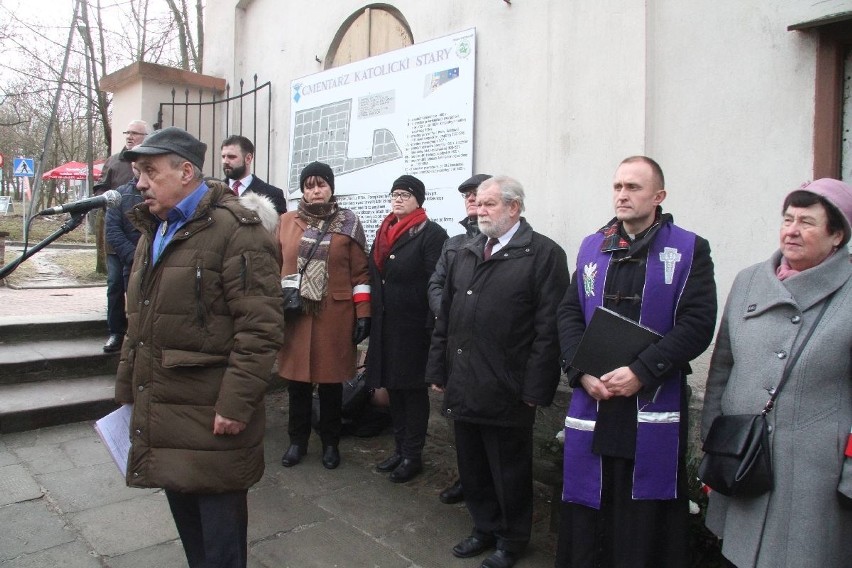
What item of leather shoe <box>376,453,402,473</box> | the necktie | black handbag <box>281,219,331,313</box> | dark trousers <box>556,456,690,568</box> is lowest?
leather shoe <box>376,453,402,473</box>

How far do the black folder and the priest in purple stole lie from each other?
0.03 metres

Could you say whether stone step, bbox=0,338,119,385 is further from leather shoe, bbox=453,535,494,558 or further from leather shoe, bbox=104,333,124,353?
leather shoe, bbox=453,535,494,558

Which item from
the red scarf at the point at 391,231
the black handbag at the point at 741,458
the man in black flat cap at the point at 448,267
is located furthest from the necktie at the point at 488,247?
the black handbag at the point at 741,458

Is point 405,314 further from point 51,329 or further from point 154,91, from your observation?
point 154,91

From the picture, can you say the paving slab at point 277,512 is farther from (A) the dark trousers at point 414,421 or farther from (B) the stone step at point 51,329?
(B) the stone step at point 51,329

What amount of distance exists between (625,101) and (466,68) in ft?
4.66

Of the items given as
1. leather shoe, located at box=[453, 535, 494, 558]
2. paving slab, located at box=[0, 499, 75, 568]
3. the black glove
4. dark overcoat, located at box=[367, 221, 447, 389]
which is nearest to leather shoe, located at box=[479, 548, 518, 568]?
leather shoe, located at box=[453, 535, 494, 558]

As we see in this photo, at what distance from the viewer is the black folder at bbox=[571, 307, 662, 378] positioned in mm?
2529

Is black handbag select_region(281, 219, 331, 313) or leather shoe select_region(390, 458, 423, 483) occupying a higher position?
black handbag select_region(281, 219, 331, 313)

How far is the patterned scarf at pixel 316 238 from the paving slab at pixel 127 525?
4.75ft

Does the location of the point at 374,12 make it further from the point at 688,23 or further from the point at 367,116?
the point at 688,23

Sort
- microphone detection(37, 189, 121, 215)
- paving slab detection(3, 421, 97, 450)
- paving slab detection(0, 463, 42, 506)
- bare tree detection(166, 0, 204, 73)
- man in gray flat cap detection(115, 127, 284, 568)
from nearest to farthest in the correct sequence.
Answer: man in gray flat cap detection(115, 127, 284, 568), microphone detection(37, 189, 121, 215), paving slab detection(0, 463, 42, 506), paving slab detection(3, 421, 97, 450), bare tree detection(166, 0, 204, 73)

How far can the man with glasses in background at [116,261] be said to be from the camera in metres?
5.44

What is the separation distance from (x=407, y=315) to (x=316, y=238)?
2.57 feet
